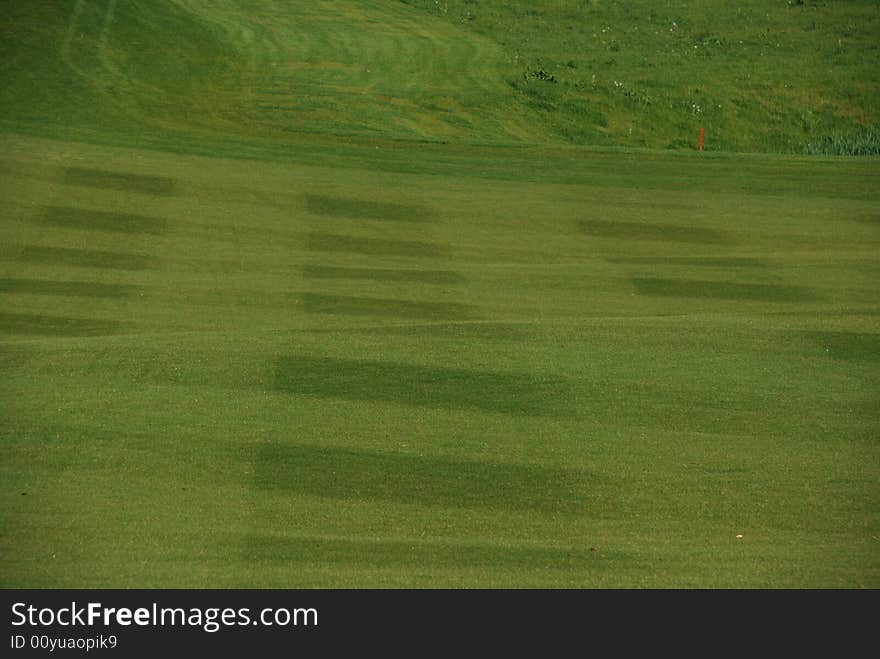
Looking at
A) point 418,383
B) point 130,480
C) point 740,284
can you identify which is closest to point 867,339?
point 740,284

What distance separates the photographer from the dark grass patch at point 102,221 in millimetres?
19703

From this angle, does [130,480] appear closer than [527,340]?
Yes

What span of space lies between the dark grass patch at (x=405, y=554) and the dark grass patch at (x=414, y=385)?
2788 mm

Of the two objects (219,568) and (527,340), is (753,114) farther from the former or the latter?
(219,568)

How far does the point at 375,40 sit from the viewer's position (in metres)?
39.8

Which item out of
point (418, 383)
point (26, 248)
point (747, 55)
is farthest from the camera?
point (747, 55)

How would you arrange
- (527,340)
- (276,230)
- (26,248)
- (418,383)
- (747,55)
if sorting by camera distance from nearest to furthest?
1. (418,383)
2. (527,340)
3. (26,248)
4. (276,230)
5. (747,55)

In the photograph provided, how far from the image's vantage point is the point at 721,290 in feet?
57.7

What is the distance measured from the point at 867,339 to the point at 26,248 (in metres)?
11.7

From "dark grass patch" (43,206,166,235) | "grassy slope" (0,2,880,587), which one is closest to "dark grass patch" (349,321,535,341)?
"grassy slope" (0,2,880,587)

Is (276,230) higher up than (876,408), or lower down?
lower down

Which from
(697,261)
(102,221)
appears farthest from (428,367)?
(102,221)

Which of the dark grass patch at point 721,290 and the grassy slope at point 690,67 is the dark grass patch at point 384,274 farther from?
the grassy slope at point 690,67

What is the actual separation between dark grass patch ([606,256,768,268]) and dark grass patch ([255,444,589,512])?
933 centimetres
